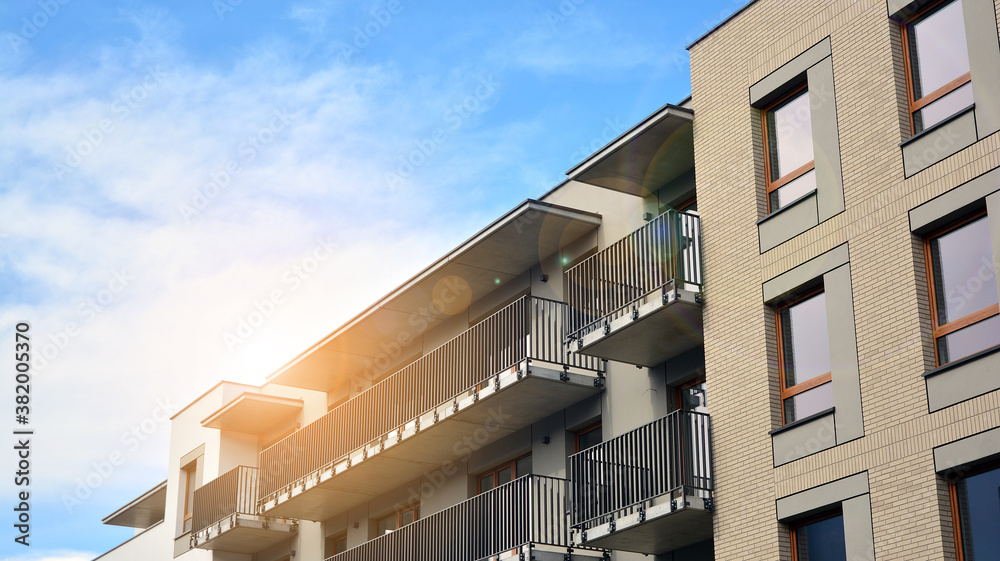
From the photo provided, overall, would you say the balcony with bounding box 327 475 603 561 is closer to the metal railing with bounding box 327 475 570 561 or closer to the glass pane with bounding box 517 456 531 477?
the metal railing with bounding box 327 475 570 561

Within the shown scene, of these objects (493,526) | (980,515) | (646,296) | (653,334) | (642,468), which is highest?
(646,296)

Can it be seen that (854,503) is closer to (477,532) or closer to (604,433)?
(604,433)

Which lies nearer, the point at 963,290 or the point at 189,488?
the point at 963,290

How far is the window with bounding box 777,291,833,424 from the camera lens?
15.4 m

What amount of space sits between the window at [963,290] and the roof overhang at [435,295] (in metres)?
8.31

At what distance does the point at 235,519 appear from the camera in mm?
A: 30078

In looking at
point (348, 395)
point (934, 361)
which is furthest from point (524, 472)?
point (934, 361)

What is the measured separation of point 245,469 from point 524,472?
1092 cm

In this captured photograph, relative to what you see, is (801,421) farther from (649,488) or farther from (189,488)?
(189,488)

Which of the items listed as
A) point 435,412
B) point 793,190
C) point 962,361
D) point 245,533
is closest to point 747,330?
point 793,190

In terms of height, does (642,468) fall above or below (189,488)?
below

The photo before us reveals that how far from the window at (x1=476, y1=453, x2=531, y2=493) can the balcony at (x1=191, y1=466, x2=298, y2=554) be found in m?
8.24

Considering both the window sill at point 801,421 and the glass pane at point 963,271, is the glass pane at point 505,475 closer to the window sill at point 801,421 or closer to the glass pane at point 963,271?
the window sill at point 801,421

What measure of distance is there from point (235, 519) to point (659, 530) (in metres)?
15.8
